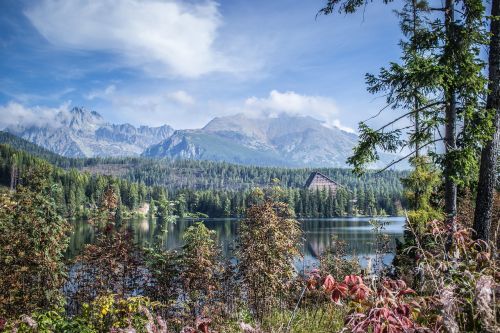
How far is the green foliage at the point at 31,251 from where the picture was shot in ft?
30.5

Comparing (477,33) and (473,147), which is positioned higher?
(477,33)

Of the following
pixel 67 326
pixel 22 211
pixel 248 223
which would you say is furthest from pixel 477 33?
pixel 22 211

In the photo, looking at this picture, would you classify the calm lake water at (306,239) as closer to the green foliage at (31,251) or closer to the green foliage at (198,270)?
the green foliage at (198,270)

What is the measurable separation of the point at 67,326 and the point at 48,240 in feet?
20.1

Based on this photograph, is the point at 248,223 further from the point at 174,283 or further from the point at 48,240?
the point at 48,240

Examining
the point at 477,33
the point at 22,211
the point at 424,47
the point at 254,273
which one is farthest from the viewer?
the point at 22,211

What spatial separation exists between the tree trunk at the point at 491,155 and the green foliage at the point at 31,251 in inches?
384

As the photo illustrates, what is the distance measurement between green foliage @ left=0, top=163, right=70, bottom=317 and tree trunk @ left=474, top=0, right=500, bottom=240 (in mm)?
9764

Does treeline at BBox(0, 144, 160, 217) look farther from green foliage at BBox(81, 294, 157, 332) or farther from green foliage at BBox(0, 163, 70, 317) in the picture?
green foliage at BBox(81, 294, 157, 332)

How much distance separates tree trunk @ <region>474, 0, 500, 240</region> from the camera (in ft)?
24.5

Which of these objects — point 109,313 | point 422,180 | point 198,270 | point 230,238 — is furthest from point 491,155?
point 230,238

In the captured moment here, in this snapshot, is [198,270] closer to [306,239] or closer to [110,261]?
[110,261]

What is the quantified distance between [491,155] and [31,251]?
35.9ft

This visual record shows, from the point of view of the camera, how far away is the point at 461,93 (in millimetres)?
8625
